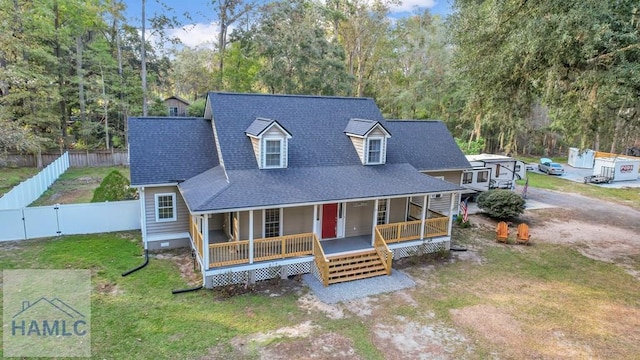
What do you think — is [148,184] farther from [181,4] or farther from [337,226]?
[181,4]

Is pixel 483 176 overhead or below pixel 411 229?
overhead

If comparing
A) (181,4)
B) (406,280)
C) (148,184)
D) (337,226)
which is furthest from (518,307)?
(181,4)

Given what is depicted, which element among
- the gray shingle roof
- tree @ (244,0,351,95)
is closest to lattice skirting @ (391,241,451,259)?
the gray shingle roof

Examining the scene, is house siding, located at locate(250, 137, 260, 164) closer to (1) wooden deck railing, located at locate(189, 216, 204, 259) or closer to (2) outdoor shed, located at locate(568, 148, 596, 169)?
(1) wooden deck railing, located at locate(189, 216, 204, 259)

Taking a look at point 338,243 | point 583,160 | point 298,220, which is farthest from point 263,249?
point 583,160

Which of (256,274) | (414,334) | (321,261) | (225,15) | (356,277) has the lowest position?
(414,334)

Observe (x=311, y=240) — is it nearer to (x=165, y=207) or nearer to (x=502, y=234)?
(x=165, y=207)
